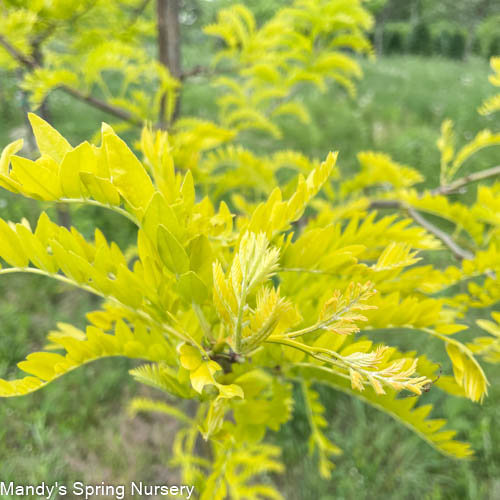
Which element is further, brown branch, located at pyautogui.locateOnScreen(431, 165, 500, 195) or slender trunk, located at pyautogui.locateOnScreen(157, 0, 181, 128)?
slender trunk, located at pyautogui.locateOnScreen(157, 0, 181, 128)

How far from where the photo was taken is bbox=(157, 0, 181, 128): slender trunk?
3.85 ft

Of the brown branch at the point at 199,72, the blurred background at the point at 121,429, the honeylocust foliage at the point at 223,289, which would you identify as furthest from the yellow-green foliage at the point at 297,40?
the honeylocust foliage at the point at 223,289

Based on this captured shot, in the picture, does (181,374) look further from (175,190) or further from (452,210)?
(452,210)

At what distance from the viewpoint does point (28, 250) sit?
1.38 feet

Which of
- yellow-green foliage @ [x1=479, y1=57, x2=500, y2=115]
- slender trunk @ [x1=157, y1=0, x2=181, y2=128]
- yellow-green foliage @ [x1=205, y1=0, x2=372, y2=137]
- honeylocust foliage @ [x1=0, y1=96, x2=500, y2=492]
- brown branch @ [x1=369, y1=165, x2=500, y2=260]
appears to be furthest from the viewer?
slender trunk @ [x1=157, y1=0, x2=181, y2=128]

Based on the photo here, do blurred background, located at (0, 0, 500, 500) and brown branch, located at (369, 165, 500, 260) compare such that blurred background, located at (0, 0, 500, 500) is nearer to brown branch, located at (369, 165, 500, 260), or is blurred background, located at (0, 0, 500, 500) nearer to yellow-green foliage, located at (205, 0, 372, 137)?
yellow-green foliage, located at (205, 0, 372, 137)

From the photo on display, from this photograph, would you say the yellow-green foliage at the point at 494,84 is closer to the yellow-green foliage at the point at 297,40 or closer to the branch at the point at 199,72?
the yellow-green foliage at the point at 297,40

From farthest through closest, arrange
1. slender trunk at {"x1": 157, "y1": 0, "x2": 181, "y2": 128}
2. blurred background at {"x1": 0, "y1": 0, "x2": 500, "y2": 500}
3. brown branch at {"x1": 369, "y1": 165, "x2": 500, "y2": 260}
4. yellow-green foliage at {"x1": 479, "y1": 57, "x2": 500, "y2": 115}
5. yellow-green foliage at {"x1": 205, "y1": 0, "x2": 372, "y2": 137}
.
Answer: blurred background at {"x1": 0, "y1": 0, "x2": 500, "y2": 500}
slender trunk at {"x1": 157, "y1": 0, "x2": 181, "y2": 128}
yellow-green foliage at {"x1": 205, "y1": 0, "x2": 372, "y2": 137}
brown branch at {"x1": 369, "y1": 165, "x2": 500, "y2": 260}
yellow-green foliage at {"x1": 479, "y1": 57, "x2": 500, "y2": 115}

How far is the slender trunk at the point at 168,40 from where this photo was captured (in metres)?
1.17

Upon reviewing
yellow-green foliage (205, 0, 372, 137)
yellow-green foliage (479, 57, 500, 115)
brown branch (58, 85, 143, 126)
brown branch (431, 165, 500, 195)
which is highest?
yellow-green foliage (205, 0, 372, 137)

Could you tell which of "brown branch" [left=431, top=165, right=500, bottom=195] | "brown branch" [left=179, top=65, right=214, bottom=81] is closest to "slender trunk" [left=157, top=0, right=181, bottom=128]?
"brown branch" [left=179, top=65, right=214, bottom=81]

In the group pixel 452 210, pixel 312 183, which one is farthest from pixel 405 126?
pixel 312 183

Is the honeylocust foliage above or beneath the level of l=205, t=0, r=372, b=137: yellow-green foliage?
beneath

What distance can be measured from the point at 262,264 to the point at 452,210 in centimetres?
60
